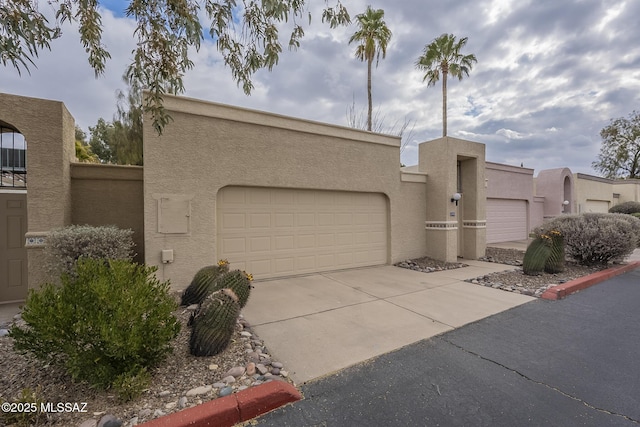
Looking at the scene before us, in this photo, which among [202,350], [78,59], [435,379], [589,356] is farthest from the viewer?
[78,59]

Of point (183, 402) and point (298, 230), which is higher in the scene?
point (298, 230)

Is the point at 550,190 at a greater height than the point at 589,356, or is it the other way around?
the point at 550,190

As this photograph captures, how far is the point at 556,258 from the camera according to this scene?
731cm

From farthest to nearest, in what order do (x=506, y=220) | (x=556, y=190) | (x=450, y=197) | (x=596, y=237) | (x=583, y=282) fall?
(x=556, y=190)
(x=506, y=220)
(x=450, y=197)
(x=596, y=237)
(x=583, y=282)

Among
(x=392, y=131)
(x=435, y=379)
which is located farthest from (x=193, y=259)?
(x=392, y=131)

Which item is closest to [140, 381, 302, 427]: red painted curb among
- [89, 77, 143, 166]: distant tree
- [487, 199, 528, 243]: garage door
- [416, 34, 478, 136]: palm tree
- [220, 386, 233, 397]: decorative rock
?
[220, 386, 233, 397]: decorative rock

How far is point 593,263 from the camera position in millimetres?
8273

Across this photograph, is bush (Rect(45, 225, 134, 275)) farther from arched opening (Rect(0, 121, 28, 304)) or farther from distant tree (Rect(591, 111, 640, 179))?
distant tree (Rect(591, 111, 640, 179))

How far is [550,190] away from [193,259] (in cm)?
1853

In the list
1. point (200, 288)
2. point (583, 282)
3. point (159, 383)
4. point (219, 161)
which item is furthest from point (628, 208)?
point (159, 383)

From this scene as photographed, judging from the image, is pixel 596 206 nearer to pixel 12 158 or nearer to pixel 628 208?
pixel 628 208

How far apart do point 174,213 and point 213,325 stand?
3.39m

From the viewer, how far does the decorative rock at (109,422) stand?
2.16 m

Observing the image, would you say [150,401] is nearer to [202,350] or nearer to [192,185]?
[202,350]
